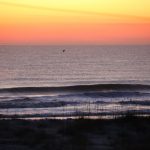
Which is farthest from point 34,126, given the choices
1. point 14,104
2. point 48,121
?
point 14,104

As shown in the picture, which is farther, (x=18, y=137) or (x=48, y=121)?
(x=48, y=121)

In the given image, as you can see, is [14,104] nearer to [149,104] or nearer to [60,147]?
[149,104]

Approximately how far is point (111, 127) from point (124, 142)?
103 inches

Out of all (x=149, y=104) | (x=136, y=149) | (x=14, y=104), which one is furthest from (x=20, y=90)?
(x=136, y=149)

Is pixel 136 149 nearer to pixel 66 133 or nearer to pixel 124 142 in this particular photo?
pixel 124 142

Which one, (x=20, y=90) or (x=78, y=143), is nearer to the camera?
(x=78, y=143)

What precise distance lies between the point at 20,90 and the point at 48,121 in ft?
88.9

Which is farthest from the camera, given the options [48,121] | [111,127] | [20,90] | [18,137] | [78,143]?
[20,90]

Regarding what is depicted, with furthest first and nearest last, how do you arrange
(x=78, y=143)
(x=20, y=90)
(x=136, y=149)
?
(x=20, y=90), (x=78, y=143), (x=136, y=149)

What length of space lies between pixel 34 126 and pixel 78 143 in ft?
11.8

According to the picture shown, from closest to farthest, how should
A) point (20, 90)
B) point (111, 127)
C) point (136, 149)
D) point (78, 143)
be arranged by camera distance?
point (136, 149)
point (78, 143)
point (111, 127)
point (20, 90)

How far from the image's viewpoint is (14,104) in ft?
99.1

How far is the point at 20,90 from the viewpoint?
4472 cm

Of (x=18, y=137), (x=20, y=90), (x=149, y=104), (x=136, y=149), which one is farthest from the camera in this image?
(x=20, y=90)
